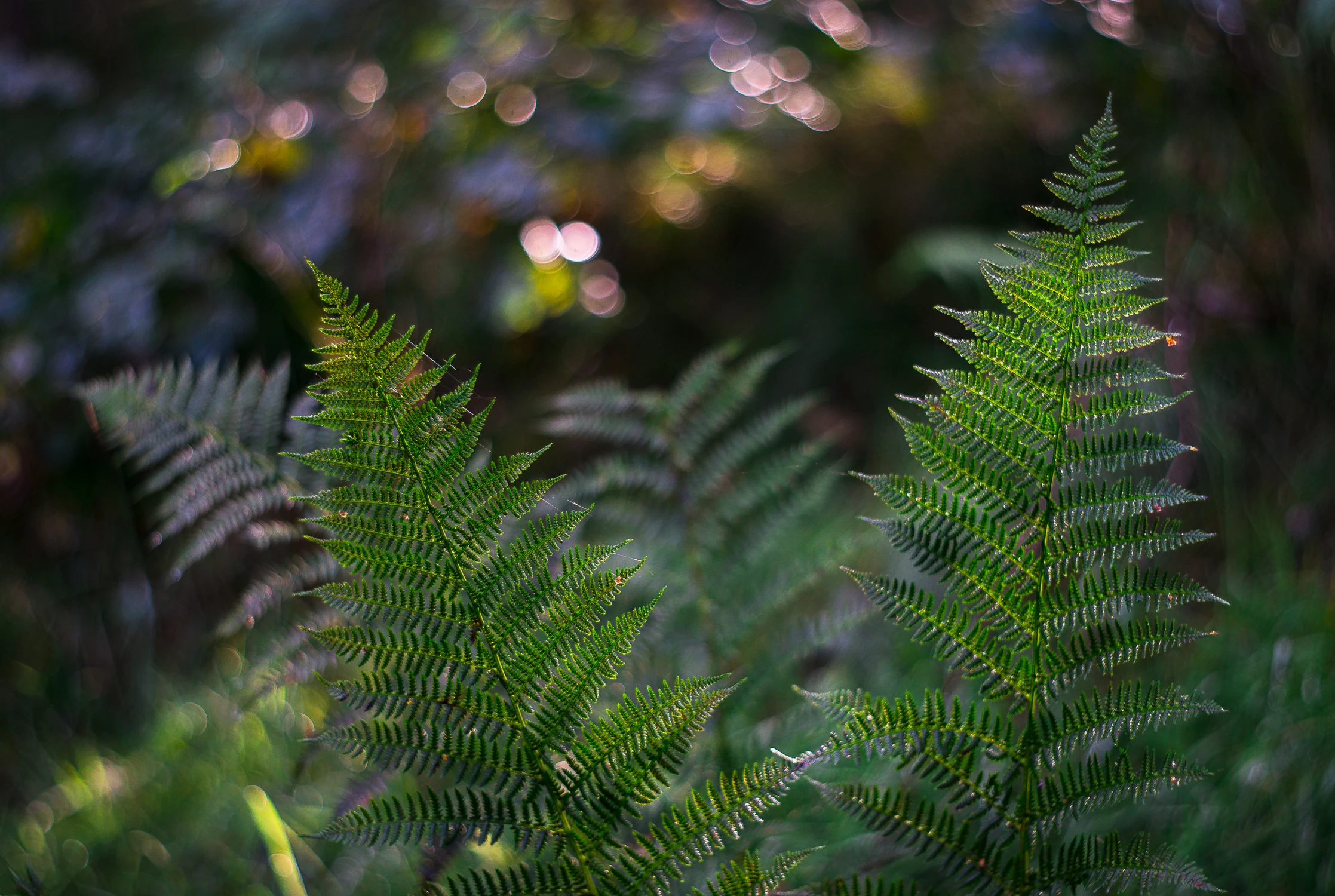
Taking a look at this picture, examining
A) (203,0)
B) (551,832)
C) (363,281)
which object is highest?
(551,832)

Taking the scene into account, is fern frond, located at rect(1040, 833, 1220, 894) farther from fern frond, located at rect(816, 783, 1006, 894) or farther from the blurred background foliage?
the blurred background foliage

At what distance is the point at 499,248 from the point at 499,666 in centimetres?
169

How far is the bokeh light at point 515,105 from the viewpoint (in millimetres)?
2109

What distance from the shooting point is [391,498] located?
22.9 inches

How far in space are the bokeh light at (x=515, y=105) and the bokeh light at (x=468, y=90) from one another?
46 mm

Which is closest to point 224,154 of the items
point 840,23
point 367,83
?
point 367,83

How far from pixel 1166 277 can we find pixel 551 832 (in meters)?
2.28

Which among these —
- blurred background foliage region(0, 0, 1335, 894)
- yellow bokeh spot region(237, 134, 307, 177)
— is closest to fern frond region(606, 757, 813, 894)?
blurred background foliage region(0, 0, 1335, 894)

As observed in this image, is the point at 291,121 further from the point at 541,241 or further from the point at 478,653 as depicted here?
the point at 478,653

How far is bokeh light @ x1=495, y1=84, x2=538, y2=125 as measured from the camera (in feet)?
6.92

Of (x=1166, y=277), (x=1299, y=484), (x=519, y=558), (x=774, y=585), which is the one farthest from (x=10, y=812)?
(x=1166, y=277)

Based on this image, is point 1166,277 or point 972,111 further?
point 972,111

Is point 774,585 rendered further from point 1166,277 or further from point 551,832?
point 1166,277

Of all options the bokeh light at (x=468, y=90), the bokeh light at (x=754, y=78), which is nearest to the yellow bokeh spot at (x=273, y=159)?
the bokeh light at (x=468, y=90)
